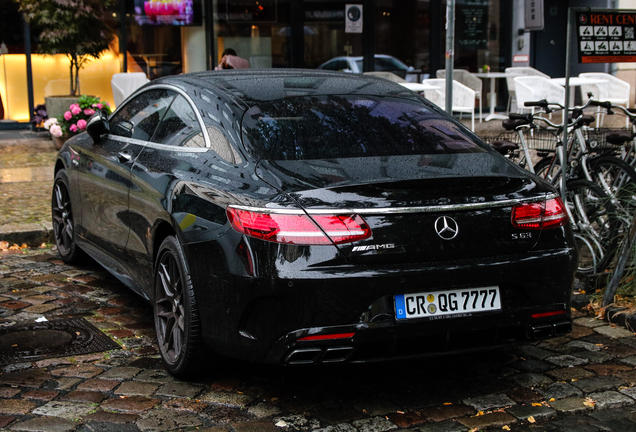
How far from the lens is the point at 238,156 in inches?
154

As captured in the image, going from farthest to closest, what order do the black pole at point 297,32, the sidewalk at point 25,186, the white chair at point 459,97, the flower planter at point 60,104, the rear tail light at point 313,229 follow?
the black pole at point 297,32 → the flower planter at point 60,104 → the white chair at point 459,97 → the sidewalk at point 25,186 → the rear tail light at point 313,229

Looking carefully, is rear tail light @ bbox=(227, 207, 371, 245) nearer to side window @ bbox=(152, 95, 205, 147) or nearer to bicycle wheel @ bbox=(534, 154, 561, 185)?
side window @ bbox=(152, 95, 205, 147)

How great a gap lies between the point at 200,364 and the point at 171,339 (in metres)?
0.30

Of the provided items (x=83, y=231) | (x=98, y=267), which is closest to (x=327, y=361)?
(x=83, y=231)

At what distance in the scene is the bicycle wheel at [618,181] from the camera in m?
5.36

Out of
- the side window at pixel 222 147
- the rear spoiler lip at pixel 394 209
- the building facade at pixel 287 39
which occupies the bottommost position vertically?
the rear spoiler lip at pixel 394 209

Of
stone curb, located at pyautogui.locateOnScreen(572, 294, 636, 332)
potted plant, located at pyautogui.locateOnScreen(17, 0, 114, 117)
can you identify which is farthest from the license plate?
potted plant, located at pyautogui.locateOnScreen(17, 0, 114, 117)

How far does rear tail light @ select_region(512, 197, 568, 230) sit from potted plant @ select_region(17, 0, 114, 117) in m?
11.3

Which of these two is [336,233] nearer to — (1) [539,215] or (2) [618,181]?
(1) [539,215]

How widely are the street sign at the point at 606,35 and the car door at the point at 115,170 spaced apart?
9.52 feet

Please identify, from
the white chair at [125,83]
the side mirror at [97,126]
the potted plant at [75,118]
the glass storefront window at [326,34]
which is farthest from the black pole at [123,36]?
the side mirror at [97,126]

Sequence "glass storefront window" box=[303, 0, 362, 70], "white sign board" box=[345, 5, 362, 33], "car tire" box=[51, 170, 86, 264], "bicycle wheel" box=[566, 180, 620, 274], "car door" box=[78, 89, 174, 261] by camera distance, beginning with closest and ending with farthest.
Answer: "car door" box=[78, 89, 174, 261] < "bicycle wheel" box=[566, 180, 620, 274] < "car tire" box=[51, 170, 86, 264] < "glass storefront window" box=[303, 0, 362, 70] < "white sign board" box=[345, 5, 362, 33]

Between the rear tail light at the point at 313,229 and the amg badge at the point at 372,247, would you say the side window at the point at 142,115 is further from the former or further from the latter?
the amg badge at the point at 372,247

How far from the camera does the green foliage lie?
1341cm
